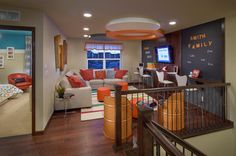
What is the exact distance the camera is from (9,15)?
2.74 m

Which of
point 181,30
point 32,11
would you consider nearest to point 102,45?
point 181,30

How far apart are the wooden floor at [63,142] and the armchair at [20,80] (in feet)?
12.1

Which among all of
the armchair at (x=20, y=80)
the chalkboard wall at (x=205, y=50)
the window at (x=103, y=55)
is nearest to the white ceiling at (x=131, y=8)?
the chalkboard wall at (x=205, y=50)

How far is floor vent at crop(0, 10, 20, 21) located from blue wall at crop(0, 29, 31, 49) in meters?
3.94

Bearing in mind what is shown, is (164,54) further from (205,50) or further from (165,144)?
→ (165,144)

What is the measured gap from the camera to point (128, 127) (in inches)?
110

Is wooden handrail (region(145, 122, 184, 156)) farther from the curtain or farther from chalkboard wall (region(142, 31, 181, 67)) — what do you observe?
the curtain

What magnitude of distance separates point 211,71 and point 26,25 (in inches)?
176

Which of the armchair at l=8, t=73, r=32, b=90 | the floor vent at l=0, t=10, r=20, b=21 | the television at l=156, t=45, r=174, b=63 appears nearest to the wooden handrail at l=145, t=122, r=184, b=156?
the floor vent at l=0, t=10, r=20, b=21

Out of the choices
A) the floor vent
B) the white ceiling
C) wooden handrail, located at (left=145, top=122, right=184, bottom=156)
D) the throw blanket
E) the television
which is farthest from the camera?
the television

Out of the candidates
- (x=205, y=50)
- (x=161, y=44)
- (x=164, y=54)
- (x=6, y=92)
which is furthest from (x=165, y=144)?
(x=161, y=44)

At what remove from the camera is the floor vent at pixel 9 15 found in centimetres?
272

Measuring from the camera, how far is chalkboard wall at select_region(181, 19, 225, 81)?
12.3 ft

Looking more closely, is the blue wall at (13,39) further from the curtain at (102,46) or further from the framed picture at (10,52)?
the curtain at (102,46)
